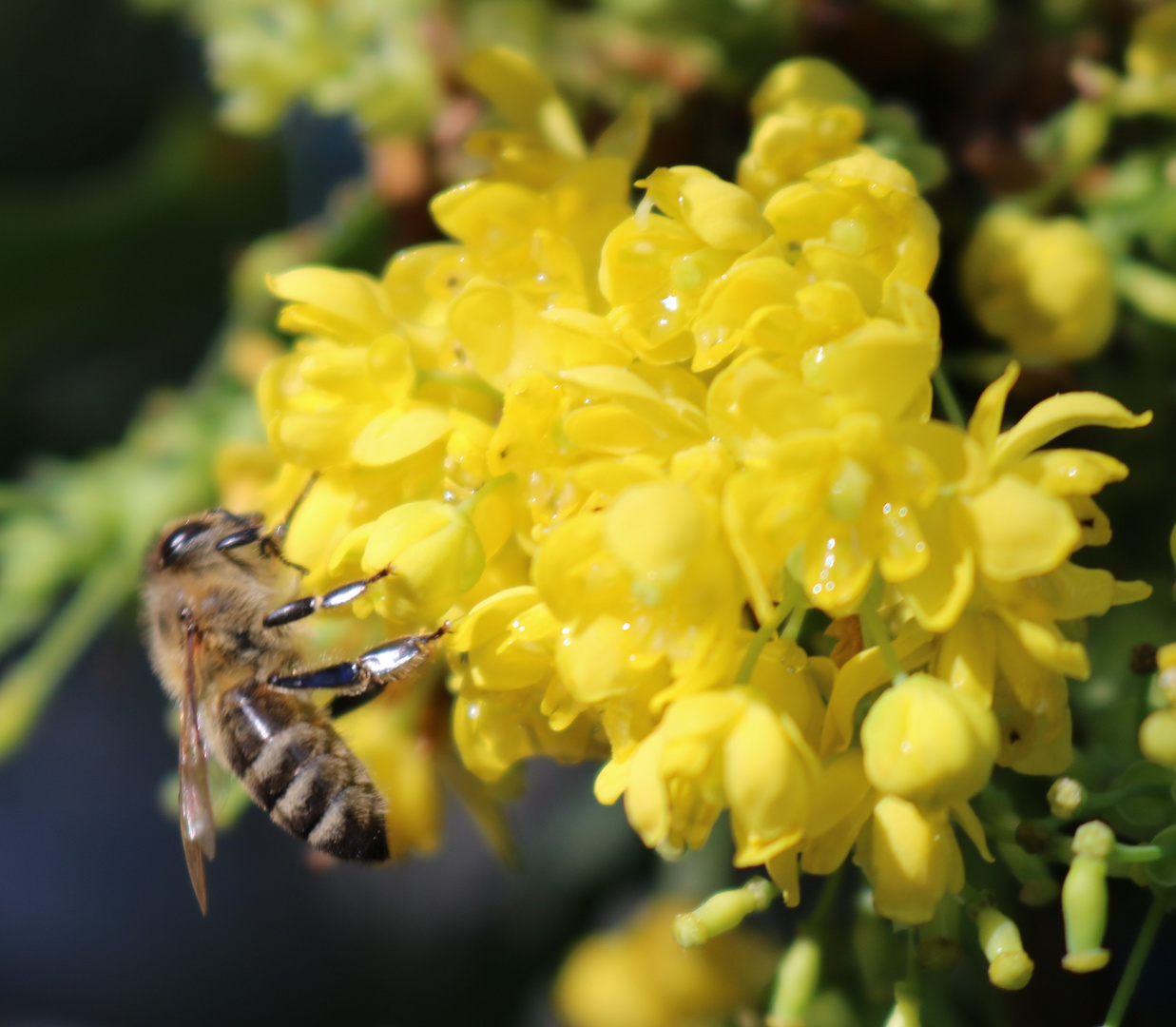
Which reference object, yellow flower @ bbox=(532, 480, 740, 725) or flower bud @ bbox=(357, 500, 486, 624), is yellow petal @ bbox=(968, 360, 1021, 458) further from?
flower bud @ bbox=(357, 500, 486, 624)

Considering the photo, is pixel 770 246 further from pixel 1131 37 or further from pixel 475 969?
pixel 475 969

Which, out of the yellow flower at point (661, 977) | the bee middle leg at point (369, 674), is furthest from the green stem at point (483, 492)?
the yellow flower at point (661, 977)

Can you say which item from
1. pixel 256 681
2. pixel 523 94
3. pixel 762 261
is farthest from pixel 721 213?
pixel 256 681

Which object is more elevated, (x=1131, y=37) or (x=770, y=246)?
(x=770, y=246)

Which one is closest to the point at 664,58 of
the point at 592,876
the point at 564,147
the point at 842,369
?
the point at 564,147

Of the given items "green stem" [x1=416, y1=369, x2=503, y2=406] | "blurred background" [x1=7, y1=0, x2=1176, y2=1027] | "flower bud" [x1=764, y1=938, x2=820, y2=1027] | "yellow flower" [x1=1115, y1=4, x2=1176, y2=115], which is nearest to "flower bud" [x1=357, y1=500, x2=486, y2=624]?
"green stem" [x1=416, y1=369, x2=503, y2=406]
